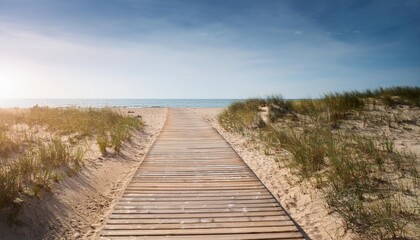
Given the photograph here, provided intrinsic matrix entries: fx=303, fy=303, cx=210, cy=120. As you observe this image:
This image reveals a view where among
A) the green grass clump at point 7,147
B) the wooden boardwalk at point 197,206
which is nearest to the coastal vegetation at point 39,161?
the green grass clump at point 7,147

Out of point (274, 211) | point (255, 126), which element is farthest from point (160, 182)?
point (255, 126)

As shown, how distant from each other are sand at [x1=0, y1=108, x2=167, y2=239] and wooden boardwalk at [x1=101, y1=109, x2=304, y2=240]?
0.34 metres

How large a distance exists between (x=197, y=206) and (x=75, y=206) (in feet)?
5.56

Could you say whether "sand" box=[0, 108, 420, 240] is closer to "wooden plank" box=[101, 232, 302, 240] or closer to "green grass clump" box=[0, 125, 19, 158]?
"wooden plank" box=[101, 232, 302, 240]

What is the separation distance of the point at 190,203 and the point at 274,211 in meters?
1.08

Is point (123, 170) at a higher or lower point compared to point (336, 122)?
lower

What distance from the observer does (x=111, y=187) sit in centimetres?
509

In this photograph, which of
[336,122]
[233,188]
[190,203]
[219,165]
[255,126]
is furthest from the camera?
[255,126]

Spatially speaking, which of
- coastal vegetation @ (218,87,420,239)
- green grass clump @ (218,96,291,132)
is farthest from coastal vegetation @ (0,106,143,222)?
green grass clump @ (218,96,291,132)

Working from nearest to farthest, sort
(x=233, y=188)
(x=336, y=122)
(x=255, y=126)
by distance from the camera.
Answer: (x=233, y=188) < (x=336, y=122) < (x=255, y=126)

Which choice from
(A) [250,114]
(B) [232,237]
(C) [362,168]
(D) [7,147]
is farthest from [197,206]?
(A) [250,114]

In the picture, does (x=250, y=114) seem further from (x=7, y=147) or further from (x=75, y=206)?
(x=75, y=206)

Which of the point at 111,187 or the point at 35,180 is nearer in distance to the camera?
the point at 35,180

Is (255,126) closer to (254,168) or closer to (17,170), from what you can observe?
(254,168)
